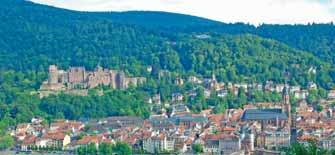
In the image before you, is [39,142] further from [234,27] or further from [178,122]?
[234,27]

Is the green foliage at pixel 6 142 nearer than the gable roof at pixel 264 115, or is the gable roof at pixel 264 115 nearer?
the green foliage at pixel 6 142

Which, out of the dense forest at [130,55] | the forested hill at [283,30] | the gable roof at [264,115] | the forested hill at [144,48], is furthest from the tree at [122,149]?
the forested hill at [283,30]

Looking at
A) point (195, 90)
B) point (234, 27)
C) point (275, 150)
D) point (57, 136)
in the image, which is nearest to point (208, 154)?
point (275, 150)

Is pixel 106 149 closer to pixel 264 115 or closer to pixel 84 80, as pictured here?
pixel 264 115

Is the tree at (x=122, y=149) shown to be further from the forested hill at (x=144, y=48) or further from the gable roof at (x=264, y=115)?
the forested hill at (x=144, y=48)

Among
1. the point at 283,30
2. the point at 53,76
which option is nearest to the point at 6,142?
the point at 53,76

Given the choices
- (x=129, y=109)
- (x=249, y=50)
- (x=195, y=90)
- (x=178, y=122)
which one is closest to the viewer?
(x=178, y=122)
